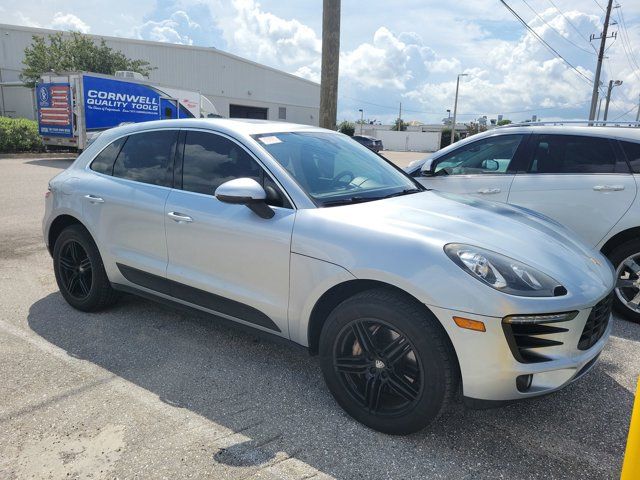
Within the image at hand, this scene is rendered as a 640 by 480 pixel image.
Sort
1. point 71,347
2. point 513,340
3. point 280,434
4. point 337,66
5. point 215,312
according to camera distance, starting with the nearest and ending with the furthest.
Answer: point 513,340, point 280,434, point 215,312, point 71,347, point 337,66

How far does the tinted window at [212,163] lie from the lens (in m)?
3.24

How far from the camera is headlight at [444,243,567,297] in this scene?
234cm

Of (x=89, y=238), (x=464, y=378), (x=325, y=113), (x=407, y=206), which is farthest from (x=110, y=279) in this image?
(x=325, y=113)

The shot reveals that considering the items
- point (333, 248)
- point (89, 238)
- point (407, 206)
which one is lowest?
point (89, 238)

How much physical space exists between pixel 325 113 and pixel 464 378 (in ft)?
19.2

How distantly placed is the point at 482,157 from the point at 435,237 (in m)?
3.04

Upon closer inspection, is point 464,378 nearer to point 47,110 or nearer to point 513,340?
point 513,340

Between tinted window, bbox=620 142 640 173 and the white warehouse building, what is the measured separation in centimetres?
3147

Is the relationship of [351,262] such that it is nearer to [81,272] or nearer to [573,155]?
[81,272]

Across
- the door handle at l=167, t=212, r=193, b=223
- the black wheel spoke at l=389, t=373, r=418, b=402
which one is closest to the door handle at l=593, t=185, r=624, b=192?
the black wheel spoke at l=389, t=373, r=418, b=402

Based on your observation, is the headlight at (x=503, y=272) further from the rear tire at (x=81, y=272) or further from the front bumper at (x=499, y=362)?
the rear tire at (x=81, y=272)

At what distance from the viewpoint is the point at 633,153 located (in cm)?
443

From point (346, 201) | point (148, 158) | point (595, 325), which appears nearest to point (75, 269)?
point (148, 158)

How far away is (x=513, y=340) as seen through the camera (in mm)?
2289
